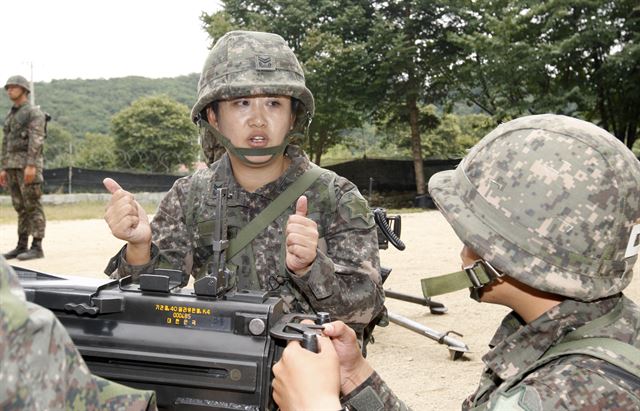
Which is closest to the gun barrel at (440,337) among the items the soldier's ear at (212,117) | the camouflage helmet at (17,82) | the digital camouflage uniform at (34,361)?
the soldier's ear at (212,117)

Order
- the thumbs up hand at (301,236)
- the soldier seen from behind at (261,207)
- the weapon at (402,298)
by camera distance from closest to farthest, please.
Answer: the thumbs up hand at (301,236) → the soldier seen from behind at (261,207) → the weapon at (402,298)

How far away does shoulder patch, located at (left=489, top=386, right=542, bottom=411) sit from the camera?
1381 millimetres

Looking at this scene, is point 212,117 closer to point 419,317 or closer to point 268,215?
point 268,215

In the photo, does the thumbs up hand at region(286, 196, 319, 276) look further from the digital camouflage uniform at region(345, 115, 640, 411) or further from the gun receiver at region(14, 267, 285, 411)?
the digital camouflage uniform at region(345, 115, 640, 411)

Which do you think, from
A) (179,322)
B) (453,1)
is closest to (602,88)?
(453,1)

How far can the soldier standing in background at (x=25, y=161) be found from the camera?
29.6 ft

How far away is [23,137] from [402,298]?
19.4 feet

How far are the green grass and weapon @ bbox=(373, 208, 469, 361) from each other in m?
11.8

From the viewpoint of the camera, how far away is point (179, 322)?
5.60 feet

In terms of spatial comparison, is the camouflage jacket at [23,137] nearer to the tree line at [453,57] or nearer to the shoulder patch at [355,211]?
the shoulder patch at [355,211]

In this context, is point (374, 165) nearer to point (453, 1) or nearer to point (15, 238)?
point (453, 1)

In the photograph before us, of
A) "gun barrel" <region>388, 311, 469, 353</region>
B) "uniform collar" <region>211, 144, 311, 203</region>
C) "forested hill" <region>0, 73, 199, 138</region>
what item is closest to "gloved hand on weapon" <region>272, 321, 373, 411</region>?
"uniform collar" <region>211, 144, 311, 203</region>

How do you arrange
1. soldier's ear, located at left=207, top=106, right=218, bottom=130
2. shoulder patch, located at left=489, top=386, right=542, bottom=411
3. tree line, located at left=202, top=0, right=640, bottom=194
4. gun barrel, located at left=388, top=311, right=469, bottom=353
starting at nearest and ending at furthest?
1. shoulder patch, located at left=489, top=386, right=542, bottom=411
2. soldier's ear, located at left=207, top=106, right=218, bottom=130
3. gun barrel, located at left=388, top=311, right=469, bottom=353
4. tree line, located at left=202, top=0, right=640, bottom=194

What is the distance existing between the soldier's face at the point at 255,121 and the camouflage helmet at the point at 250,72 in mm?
57
